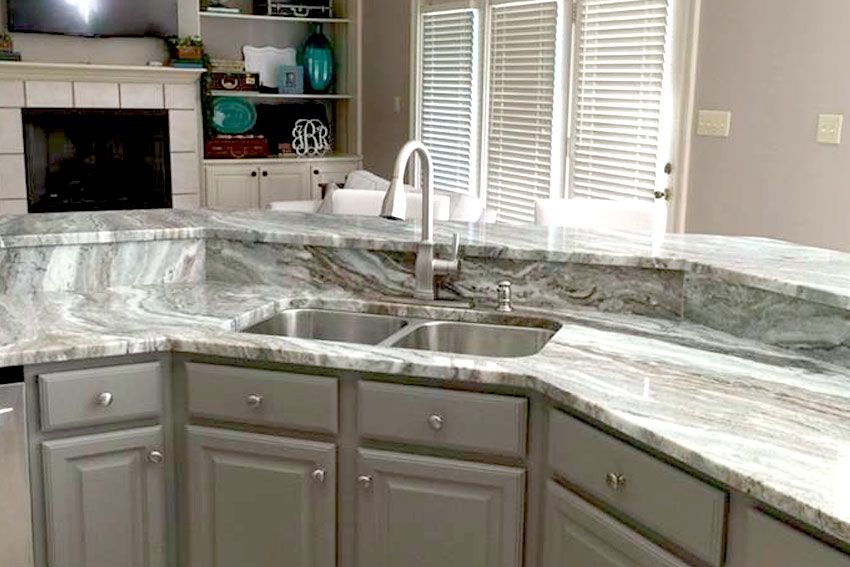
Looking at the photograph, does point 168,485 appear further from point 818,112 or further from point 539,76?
point 539,76

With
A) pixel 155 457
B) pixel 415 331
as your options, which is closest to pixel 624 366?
pixel 415 331

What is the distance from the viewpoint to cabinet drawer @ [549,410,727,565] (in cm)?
Result: 154

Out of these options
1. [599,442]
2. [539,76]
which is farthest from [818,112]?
[599,442]

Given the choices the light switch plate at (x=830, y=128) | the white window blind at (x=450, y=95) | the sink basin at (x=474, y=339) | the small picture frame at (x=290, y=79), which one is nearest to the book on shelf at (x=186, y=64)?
the small picture frame at (x=290, y=79)

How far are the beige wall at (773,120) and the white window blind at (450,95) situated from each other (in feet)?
6.44

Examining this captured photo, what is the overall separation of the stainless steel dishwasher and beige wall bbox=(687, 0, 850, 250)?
10.8 ft

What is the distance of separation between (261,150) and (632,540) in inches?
233

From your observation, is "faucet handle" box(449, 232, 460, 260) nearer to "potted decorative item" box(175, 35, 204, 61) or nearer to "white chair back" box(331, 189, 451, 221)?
"white chair back" box(331, 189, 451, 221)

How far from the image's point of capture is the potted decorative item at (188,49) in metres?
6.59

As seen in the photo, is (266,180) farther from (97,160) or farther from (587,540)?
(587,540)

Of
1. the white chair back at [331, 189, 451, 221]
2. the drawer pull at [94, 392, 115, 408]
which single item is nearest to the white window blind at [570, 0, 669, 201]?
the white chair back at [331, 189, 451, 221]

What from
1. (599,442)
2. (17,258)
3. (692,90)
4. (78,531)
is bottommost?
(78,531)

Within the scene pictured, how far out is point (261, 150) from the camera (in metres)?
7.20

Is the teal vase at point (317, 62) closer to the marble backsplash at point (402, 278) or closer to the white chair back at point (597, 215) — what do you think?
the white chair back at point (597, 215)
